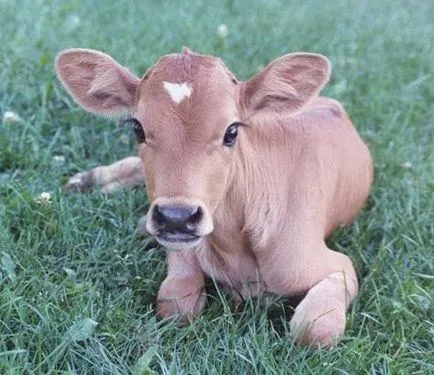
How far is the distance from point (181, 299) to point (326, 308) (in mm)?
663

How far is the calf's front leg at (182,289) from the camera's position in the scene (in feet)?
12.7

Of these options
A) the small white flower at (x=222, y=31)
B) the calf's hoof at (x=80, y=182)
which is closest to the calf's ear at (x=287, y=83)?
the calf's hoof at (x=80, y=182)

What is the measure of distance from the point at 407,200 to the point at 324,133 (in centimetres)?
82

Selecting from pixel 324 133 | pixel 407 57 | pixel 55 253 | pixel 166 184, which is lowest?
pixel 407 57

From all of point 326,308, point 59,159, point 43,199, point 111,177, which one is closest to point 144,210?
point 111,177

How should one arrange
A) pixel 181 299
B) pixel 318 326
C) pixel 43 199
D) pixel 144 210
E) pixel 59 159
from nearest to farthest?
pixel 318 326, pixel 181 299, pixel 43 199, pixel 144 210, pixel 59 159

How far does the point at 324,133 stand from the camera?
4.43 m

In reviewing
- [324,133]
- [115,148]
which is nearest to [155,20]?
[115,148]

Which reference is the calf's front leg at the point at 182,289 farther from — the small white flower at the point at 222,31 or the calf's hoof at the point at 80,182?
the small white flower at the point at 222,31

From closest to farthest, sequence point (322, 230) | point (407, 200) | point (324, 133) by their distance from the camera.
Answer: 1. point (322, 230)
2. point (324, 133)
3. point (407, 200)

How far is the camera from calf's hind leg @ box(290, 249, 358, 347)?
3631 millimetres

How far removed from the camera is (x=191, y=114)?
3385mm

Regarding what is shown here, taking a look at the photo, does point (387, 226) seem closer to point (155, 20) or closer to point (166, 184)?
point (166, 184)

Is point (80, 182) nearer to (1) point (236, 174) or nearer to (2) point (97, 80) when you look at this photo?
(2) point (97, 80)
